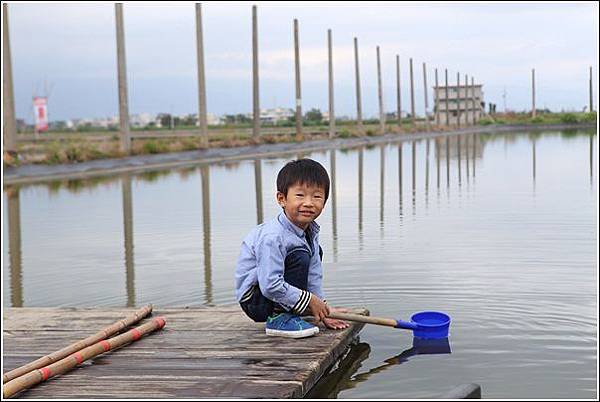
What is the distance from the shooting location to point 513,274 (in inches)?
311

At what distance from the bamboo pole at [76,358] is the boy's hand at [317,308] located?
90 cm

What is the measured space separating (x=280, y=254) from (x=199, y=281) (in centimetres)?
294

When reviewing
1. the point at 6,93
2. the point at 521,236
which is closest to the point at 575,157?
the point at 6,93

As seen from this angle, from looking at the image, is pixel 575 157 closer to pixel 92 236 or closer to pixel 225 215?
pixel 225 215

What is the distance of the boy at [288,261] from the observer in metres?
5.18

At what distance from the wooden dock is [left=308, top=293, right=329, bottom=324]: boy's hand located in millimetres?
111

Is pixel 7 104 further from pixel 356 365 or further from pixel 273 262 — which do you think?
pixel 356 365

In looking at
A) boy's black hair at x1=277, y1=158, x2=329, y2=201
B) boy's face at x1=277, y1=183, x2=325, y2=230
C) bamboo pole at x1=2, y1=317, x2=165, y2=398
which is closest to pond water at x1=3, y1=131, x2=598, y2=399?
boy's face at x1=277, y1=183, x2=325, y2=230

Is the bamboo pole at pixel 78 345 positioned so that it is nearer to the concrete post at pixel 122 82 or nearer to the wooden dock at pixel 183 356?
the wooden dock at pixel 183 356

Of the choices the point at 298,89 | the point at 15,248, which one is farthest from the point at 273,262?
the point at 298,89

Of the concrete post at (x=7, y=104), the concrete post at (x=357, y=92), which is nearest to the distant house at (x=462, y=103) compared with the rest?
the concrete post at (x=357, y=92)

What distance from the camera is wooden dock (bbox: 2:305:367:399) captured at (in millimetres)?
4305

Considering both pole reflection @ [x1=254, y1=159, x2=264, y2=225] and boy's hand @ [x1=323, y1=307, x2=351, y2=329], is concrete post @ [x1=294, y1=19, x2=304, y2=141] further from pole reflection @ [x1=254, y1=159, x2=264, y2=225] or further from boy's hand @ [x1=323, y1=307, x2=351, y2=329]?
boy's hand @ [x1=323, y1=307, x2=351, y2=329]

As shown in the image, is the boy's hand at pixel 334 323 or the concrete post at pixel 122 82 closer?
the boy's hand at pixel 334 323
